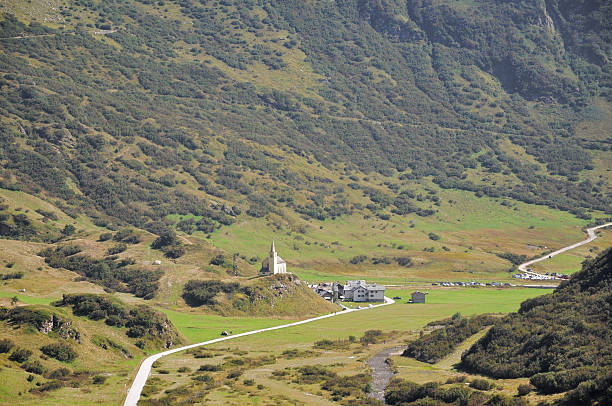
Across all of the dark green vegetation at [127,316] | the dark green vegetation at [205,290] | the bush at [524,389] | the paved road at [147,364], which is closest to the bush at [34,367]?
the paved road at [147,364]

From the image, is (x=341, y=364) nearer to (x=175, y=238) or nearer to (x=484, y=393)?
(x=484, y=393)

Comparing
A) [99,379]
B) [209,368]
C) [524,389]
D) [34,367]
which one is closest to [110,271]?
[209,368]

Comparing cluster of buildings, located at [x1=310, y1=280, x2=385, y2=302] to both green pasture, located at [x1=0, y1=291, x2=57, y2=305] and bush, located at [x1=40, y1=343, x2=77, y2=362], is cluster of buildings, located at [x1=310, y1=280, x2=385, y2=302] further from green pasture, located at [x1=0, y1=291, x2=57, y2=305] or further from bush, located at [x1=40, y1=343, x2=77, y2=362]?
bush, located at [x1=40, y1=343, x2=77, y2=362]

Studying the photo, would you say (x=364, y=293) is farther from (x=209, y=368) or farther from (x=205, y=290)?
(x=209, y=368)

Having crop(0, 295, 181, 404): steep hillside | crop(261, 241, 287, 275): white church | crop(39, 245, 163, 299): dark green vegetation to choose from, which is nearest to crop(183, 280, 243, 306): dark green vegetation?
crop(39, 245, 163, 299): dark green vegetation

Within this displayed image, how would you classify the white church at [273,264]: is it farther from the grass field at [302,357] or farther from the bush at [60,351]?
the bush at [60,351]
